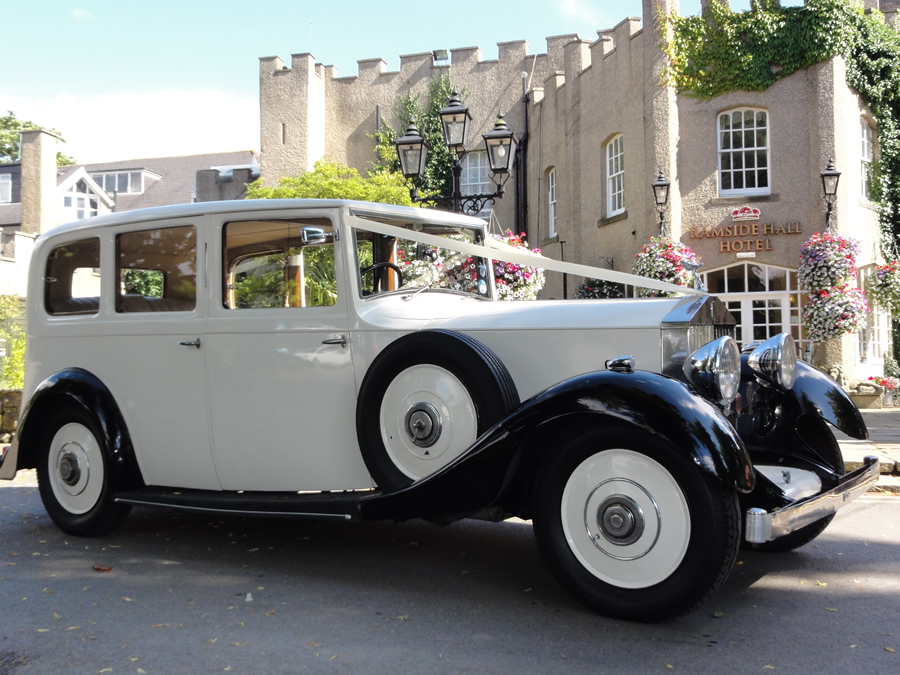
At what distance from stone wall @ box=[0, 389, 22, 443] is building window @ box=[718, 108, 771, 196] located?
43.1 feet

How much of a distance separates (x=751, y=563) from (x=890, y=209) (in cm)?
1503

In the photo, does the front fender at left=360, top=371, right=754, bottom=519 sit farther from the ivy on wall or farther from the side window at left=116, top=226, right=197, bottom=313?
the ivy on wall

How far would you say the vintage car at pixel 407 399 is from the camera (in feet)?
10.5

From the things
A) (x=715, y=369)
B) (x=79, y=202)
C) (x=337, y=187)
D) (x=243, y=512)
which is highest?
(x=79, y=202)

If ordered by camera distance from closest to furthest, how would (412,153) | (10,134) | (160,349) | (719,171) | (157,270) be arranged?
(160,349) → (157,270) → (412,153) → (719,171) → (10,134)

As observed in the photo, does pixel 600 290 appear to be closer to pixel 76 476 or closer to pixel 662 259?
pixel 662 259

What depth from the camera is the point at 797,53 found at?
15.5 metres

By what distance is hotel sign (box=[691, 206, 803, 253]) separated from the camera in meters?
15.7

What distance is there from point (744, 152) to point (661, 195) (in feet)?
6.35

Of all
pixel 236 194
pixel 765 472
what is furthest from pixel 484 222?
pixel 236 194

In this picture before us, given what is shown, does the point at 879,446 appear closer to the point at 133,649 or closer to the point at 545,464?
the point at 545,464

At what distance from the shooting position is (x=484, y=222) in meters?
5.29

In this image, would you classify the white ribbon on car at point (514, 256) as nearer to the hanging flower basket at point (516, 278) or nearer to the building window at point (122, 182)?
the hanging flower basket at point (516, 278)

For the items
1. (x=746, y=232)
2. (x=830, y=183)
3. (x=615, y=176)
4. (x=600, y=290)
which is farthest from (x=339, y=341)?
(x=615, y=176)
